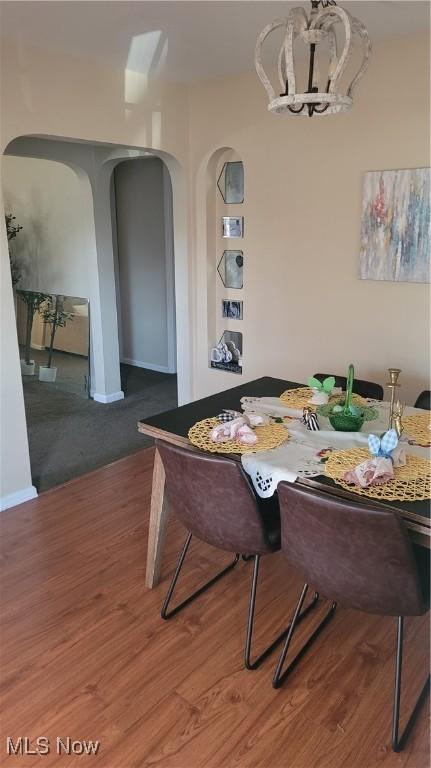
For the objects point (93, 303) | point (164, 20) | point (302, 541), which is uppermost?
point (164, 20)

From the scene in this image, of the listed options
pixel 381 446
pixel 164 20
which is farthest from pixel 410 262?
pixel 164 20

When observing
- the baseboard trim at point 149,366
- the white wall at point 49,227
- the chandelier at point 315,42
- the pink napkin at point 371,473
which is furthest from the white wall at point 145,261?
the pink napkin at point 371,473

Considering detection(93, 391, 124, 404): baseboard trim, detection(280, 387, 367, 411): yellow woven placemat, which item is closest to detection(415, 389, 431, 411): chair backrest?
detection(280, 387, 367, 411): yellow woven placemat

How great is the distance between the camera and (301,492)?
1.65 meters

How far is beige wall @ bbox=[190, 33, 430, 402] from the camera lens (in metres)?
3.03

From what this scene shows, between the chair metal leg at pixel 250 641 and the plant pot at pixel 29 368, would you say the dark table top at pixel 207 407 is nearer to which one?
the chair metal leg at pixel 250 641

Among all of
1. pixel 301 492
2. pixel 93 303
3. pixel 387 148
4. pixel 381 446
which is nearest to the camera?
pixel 301 492

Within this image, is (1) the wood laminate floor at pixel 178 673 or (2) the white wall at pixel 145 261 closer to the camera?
(1) the wood laminate floor at pixel 178 673

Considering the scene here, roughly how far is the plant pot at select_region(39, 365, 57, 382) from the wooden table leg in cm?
356

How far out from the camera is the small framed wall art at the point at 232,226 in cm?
396

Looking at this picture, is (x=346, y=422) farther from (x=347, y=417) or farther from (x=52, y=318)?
(x=52, y=318)

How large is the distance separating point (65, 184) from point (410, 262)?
382 cm

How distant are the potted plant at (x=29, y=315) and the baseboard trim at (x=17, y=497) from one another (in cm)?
289

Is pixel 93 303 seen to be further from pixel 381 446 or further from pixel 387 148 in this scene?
pixel 381 446
